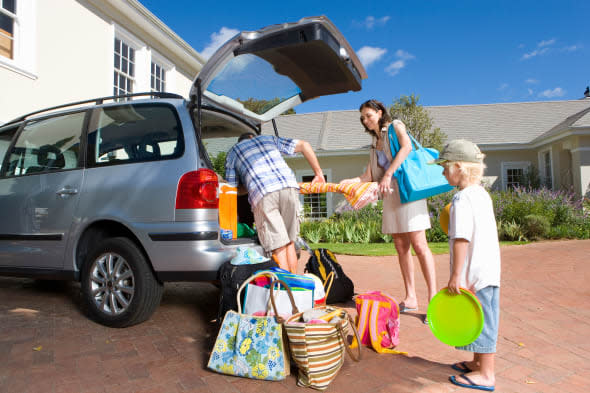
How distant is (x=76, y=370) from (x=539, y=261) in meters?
6.50

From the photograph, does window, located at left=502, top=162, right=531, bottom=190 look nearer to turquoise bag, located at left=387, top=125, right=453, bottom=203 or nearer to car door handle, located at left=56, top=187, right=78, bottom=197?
turquoise bag, located at left=387, top=125, right=453, bottom=203

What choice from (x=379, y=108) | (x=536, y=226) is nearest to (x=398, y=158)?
(x=379, y=108)

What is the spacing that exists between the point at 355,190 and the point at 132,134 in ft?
6.61

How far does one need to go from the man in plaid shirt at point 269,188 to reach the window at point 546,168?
49.6 feet

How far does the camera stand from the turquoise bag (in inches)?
144

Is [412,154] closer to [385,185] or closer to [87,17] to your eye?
[385,185]

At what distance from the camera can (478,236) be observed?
2.43 m

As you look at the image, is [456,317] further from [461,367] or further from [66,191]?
[66,191]

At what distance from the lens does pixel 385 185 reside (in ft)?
11.9

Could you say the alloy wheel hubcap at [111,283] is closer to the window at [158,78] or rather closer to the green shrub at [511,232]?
the window at [158,78]

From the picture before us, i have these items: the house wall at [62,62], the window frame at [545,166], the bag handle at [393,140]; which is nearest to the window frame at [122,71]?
the house wall at [62,62]

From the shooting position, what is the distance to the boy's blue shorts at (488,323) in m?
2.40

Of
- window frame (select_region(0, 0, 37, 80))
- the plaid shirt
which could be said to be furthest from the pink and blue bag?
window frame (select_region(0, 0, 37, 80))

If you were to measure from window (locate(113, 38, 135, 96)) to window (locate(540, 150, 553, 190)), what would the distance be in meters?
14.6
